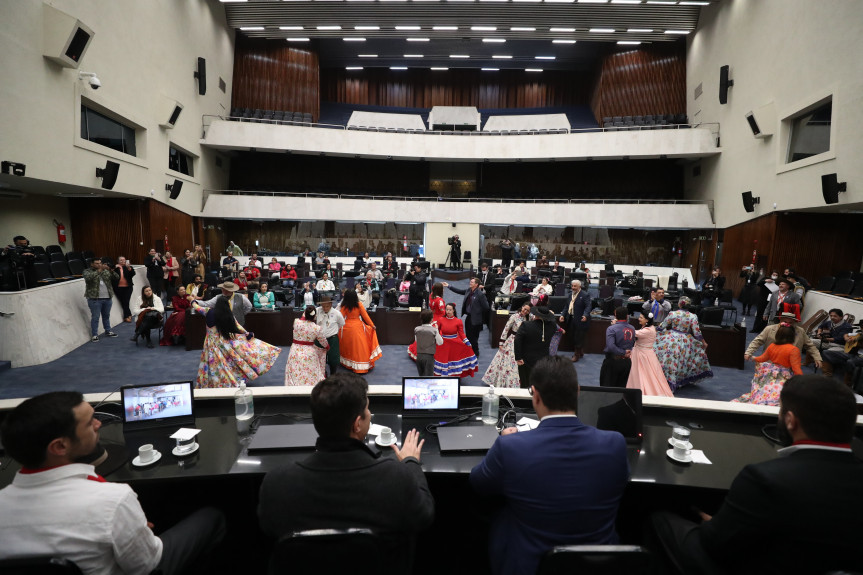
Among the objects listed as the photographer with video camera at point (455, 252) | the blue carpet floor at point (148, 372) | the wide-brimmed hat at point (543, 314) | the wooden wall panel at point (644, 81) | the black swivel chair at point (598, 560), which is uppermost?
the wooden wall panel at point (644, 81)

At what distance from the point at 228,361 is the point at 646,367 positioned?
5.44 m

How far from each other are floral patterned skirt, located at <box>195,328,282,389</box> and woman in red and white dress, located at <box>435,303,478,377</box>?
246cm

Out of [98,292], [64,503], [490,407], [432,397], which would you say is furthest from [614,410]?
[98,292]

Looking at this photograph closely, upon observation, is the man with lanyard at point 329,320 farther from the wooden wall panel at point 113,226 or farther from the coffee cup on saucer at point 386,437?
the wooden wall panel at point 113,226

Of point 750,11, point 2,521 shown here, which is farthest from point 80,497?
point 750,11

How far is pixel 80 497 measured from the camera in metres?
1.43

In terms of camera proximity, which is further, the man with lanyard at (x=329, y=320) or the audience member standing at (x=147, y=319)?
the audience member standing at (x=147, y=319)

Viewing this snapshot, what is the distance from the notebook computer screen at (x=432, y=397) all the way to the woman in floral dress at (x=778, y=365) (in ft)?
12.2

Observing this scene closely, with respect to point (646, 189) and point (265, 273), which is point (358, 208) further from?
point (646, 189)

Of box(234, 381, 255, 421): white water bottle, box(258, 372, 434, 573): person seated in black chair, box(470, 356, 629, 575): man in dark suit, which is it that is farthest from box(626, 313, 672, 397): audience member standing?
box(258, 372, 434, 573): person seated in black chair

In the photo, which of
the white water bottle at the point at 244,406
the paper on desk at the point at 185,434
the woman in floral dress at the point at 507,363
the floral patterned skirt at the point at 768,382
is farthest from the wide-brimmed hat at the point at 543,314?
the paper on desk at the point at 185,434

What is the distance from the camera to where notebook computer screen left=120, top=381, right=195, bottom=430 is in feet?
8.67

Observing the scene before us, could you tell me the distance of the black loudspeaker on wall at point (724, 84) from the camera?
14977mm

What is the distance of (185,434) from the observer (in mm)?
2445
